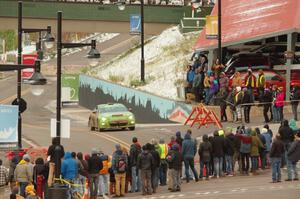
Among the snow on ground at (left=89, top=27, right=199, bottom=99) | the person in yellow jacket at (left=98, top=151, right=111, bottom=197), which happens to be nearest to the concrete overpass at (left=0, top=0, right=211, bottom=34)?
the snow on ground at (left=89, top=27, right=199, bottom=99)

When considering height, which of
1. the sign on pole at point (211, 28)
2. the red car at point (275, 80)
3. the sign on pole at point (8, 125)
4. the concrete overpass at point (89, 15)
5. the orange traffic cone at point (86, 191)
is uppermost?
the concrete overpass at point (89, 15)

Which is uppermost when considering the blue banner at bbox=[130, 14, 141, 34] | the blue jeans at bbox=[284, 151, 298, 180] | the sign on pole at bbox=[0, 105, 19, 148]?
the blue banner at bbox=[130, 14, 141, 34]

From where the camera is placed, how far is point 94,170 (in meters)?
23.6

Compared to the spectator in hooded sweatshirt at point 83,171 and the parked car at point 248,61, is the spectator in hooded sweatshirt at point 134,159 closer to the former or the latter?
the spectator in hooded sweatshirt at point 83,171

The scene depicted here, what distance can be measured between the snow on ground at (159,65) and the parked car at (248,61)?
3.48m

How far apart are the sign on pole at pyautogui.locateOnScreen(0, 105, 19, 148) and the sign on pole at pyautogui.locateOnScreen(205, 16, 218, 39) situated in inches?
619

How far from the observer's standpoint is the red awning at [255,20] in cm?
4028

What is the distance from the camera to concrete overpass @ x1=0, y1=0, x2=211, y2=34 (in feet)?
201

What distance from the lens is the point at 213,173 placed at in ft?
90.1

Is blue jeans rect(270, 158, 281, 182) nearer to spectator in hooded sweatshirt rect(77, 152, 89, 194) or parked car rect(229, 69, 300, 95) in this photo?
spectator in hooded sweatshirt rect(77, 152, 89, 194)

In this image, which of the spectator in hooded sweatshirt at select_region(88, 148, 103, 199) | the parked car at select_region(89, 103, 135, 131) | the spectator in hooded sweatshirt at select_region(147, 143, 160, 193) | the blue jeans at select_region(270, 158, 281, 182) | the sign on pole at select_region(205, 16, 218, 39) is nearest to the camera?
the spectator in hooded sweatshirt at select_region(88, 148, 103, 199)

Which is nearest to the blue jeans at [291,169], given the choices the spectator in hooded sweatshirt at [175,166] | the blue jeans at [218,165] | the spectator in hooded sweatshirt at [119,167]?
the blue jeans at [218,165]

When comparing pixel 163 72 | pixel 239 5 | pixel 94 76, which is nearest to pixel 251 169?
pixel 239 5

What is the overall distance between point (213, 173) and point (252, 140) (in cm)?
152
